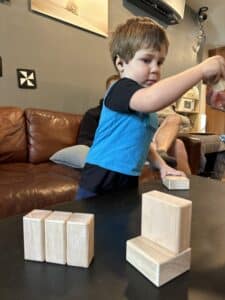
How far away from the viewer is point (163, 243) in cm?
42

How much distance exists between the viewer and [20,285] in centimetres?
38

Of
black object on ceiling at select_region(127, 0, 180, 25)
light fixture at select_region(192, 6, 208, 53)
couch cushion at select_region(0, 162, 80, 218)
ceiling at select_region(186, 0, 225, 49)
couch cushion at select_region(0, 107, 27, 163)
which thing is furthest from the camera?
light fixture at select_region(192, 6, 208, 53)

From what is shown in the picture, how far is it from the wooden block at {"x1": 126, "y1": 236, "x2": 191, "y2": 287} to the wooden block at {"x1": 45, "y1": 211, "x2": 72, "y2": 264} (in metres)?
0.10

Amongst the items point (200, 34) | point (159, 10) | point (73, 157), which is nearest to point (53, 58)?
point (73, 157)

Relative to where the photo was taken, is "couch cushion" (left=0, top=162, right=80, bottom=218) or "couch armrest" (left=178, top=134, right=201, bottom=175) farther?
"couch armrest" (left=178, top=134, right=201, bottom=175)

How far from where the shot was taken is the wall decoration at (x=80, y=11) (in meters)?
2.11

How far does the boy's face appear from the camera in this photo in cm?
77

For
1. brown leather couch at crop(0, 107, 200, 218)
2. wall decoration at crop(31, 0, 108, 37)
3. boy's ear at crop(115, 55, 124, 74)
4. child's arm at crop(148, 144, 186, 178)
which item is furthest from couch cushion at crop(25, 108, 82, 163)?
boy's ear at crop(115, 55, 124, 74)

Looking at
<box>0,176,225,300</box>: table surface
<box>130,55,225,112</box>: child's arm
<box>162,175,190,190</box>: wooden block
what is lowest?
<box>0,176,225,300</box>: table surface

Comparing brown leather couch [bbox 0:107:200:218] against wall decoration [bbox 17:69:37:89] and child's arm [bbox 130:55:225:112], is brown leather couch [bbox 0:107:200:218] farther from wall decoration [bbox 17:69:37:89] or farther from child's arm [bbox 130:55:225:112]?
child's arm [bbox 130:55:225:112]

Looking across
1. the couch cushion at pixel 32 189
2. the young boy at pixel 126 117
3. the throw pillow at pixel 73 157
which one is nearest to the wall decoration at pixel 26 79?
the throw pillow at pixel 73 157

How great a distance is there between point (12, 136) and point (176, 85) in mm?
1433

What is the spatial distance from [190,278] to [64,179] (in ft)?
3.26

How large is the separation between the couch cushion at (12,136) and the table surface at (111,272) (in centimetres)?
123
